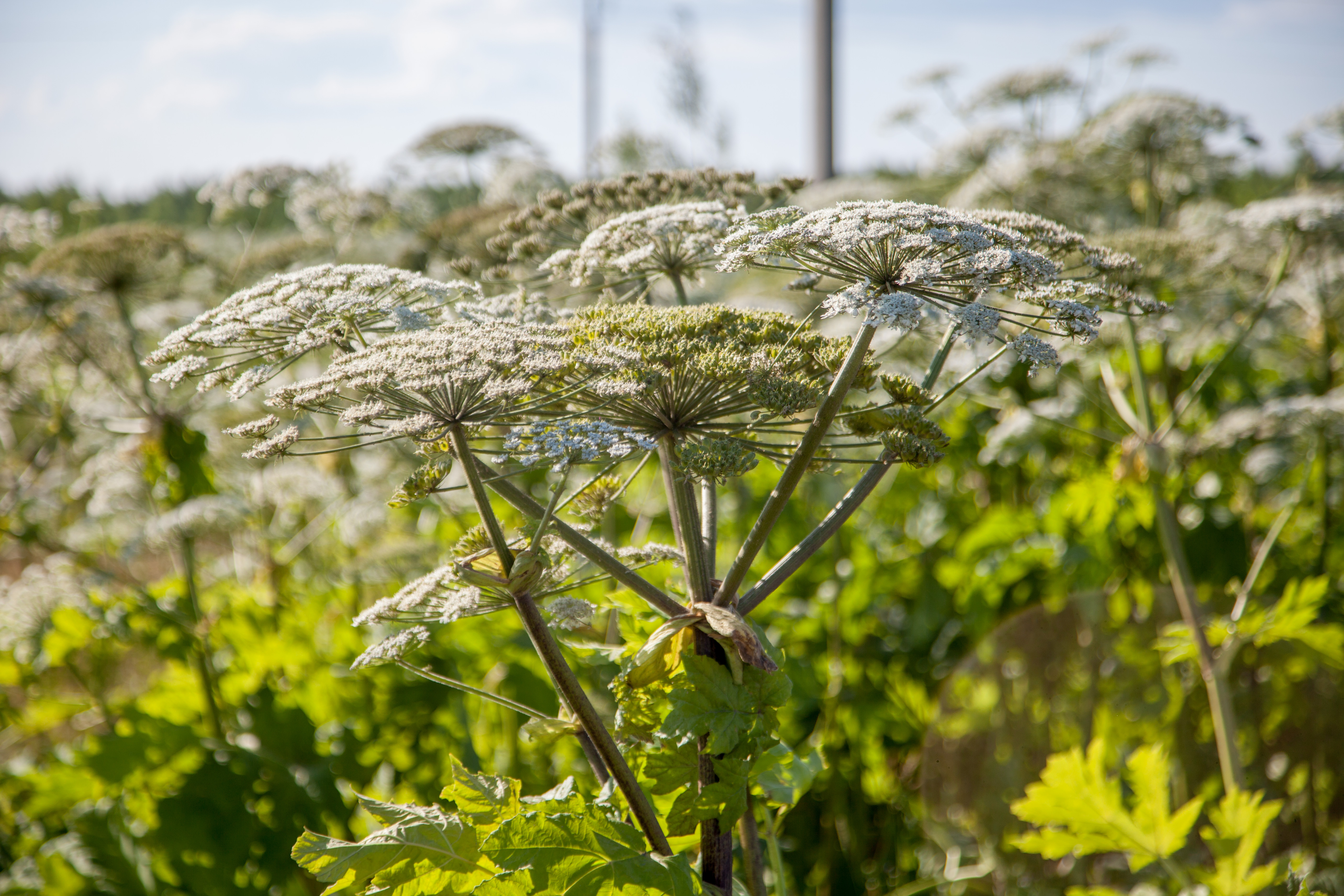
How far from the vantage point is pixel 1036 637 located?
4.88 metres

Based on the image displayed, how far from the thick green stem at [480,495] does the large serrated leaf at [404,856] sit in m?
0.50

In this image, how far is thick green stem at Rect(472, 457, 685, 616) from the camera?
5.61 ft

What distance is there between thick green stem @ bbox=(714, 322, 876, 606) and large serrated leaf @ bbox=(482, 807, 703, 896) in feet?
1.55

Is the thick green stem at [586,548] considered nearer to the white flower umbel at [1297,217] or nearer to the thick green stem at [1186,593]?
the thick green stem at [1186,593]

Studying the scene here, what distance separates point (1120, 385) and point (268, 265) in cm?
465

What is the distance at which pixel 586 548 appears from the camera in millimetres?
1710

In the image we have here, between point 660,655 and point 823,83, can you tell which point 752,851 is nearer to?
point 660,655

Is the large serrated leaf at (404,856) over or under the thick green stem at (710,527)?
under

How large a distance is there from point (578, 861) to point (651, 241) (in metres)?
1.33

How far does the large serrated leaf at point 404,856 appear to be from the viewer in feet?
5.50

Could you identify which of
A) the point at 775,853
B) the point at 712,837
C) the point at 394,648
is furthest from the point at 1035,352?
the point at 775,853

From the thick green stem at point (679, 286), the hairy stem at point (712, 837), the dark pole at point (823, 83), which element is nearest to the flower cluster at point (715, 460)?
the hairy stem at point (712, 837)

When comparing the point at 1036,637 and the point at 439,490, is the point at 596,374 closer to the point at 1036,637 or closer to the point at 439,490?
the point at 439,490

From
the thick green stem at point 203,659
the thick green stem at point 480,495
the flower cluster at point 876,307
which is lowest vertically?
the thick green stem at point 203,659
